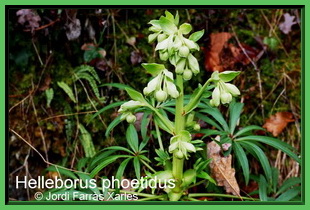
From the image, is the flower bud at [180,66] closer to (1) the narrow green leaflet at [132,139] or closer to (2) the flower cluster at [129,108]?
(2) the flower cluster at [129,108]

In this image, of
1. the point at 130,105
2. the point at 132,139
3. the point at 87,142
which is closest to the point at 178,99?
the point at 130,105

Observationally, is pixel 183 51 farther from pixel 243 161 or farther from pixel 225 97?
pixel 243 161

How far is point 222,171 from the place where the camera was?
6.65 ft

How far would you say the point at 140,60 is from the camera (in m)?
2.47

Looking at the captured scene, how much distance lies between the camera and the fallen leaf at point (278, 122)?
2.44 meters

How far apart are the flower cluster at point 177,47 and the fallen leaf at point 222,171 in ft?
1.72

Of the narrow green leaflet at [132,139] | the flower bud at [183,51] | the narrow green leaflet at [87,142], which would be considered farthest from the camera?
the narrow green leaflet at [87,142]

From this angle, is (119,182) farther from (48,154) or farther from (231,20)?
(231,20)

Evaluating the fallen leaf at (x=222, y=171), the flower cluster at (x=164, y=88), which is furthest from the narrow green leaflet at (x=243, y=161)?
the flower cluster at (x=164, y=88)

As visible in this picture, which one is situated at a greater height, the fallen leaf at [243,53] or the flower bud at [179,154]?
the fallen leaf at [243,53]

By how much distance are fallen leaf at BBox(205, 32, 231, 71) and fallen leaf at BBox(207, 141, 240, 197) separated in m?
0.57

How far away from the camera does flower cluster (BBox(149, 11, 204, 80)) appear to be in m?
1.62

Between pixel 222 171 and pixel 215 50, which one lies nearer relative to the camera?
pixel 222 171

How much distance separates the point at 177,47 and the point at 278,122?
1.08 m
